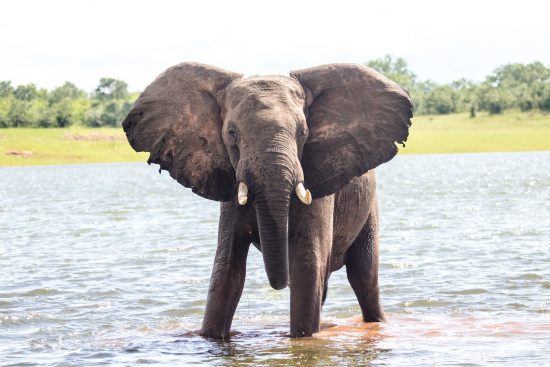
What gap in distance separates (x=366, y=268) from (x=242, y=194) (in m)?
3.23

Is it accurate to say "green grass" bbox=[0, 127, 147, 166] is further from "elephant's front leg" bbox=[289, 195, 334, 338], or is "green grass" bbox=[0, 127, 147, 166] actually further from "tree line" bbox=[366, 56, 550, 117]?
"elephant's front leg" bbox=[289, 195, 334, 338]

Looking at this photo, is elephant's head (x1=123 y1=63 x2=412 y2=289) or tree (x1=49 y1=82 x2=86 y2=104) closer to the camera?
elephant's head (x1=123 y1=63 x2=412 y2=289)

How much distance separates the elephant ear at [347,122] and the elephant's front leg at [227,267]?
0.73 metres

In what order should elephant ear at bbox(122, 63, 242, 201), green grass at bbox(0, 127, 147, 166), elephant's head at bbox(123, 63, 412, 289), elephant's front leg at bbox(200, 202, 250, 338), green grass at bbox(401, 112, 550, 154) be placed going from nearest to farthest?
elephant's head at bbox(123, 63, 412, 289)
elephant ear at bbox(122, 63, 242, 201)
elephant's front leg at bbox(200, 202, 250, 338)
green grass at bbox(0, 127, 147, 166)
green grass at bbox(401, 112, 550, 154)

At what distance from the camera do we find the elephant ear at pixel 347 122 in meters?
9.42

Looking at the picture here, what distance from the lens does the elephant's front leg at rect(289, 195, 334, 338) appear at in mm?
9375

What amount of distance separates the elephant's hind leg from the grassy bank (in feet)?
206

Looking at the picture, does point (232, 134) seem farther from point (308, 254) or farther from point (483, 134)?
point (483, 134)

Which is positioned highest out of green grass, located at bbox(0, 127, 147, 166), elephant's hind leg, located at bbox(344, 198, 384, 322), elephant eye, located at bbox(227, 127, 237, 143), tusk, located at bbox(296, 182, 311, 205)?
elephant eye, located at bbox(227, 127, 237, 143)

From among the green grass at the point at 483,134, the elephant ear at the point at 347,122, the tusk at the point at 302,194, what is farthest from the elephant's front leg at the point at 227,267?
the green grass at the point at 483,134

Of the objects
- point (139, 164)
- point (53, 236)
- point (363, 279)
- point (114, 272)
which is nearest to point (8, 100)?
point (139, 164)

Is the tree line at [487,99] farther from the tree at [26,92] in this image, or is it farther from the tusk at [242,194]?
the tusk at [242,194]

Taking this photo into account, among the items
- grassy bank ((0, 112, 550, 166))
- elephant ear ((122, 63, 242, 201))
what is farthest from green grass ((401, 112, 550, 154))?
elephant ear ((122, 63, 242, 201))

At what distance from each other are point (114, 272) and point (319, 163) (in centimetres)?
744
